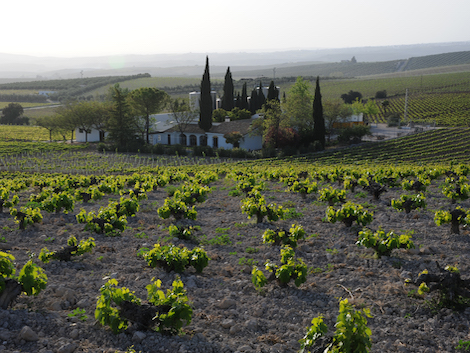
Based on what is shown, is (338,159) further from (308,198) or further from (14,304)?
(14,304)

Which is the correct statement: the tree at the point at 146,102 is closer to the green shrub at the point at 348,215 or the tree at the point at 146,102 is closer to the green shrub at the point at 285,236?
the green shrub at the point at 348,215

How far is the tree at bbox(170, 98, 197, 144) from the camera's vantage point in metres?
57.2

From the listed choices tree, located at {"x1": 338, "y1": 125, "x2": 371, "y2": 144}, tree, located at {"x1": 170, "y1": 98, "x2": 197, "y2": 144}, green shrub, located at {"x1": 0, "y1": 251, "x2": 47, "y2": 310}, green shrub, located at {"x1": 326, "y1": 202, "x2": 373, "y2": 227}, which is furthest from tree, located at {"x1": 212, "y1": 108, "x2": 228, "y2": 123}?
green shrub, located at {"x1": 0, "y1": 251, "x2": 47, "y2": 310}

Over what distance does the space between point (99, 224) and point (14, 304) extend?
4868mm

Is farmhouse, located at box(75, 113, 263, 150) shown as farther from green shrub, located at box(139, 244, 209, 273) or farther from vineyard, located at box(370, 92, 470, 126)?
green shrub, located at box(139, 244, 209, 273)

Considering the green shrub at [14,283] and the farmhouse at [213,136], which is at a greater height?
the green shrub at [14,283]

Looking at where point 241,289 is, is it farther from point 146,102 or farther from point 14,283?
point 146,102

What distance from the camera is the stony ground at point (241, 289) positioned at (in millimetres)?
5953

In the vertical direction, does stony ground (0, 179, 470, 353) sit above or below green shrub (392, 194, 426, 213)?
below

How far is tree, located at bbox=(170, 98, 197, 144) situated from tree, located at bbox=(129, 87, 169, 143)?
206cm

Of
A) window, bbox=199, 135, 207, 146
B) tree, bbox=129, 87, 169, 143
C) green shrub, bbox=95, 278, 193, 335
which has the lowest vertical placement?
window, bbox=199, 135, 207, 146

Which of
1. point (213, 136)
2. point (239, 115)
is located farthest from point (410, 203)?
point (239, 115)

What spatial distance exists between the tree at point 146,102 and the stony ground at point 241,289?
4544 centimetres

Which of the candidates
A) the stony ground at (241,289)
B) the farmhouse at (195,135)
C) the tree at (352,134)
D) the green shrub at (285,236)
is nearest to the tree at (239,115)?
the farmhouse at (195,135)
